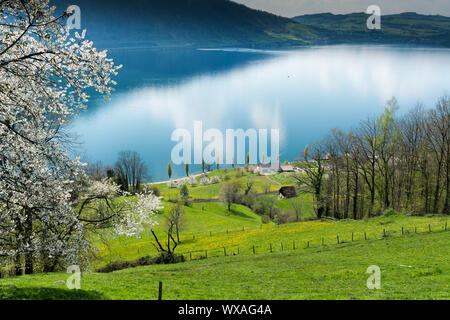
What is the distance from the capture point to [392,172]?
1873 inches

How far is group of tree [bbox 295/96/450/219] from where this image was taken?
44.8 m

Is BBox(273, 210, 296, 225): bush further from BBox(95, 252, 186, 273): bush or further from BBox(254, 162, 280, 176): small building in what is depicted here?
BBox(254, 162, 280, 176): small building

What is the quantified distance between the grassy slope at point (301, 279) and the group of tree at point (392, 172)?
2113 centimetres

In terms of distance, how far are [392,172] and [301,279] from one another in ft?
119

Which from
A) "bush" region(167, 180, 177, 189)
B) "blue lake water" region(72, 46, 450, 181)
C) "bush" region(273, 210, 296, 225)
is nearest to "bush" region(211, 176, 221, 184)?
"blue lake water" region(72, 46, 450, 181)

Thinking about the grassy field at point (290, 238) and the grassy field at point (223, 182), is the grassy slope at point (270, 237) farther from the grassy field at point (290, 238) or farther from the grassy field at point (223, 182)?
the grassy field at point (223, 182)

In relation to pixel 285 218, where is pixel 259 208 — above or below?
below

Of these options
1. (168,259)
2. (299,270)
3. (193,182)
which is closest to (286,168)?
(193,182)

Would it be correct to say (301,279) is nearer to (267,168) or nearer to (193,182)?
(193,182)

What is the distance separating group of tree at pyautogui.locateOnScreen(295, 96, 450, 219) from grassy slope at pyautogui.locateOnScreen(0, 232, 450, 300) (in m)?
21.1

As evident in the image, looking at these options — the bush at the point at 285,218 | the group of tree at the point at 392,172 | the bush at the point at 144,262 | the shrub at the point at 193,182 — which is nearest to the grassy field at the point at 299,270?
the bush at the point at 144,262
